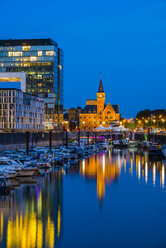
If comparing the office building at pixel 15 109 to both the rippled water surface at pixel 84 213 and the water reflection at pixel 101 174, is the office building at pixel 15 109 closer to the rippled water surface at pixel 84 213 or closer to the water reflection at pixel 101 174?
the water reflection at pixel 101 174

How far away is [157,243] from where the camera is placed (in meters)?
32.2

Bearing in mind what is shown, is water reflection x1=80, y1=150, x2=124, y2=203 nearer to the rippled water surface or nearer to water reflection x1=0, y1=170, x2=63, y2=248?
the rippled water surface

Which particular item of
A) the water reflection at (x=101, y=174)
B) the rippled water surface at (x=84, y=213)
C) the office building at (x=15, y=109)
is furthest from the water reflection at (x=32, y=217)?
the office building at (x=15, y=109)

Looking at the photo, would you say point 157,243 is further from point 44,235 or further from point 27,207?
point 27,207

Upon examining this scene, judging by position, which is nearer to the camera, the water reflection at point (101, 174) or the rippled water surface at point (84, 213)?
the rippled water surface at point (84, 213)

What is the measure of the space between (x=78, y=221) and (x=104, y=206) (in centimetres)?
730

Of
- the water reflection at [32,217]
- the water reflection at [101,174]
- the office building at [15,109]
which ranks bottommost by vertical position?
the water reflection at [32,217]

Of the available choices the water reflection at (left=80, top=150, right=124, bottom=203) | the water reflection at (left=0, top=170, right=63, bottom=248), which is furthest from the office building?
the water reflection at (left=0, top=170, right=63, bottom=248)

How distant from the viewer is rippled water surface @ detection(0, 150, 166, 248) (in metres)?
32.7

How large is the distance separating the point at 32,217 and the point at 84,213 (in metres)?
5.61

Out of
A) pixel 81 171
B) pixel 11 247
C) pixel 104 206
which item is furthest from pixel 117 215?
pixel 81 171

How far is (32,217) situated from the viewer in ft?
129

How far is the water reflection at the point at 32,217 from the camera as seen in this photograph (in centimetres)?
3212

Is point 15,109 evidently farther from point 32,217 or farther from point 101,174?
point 32,217
